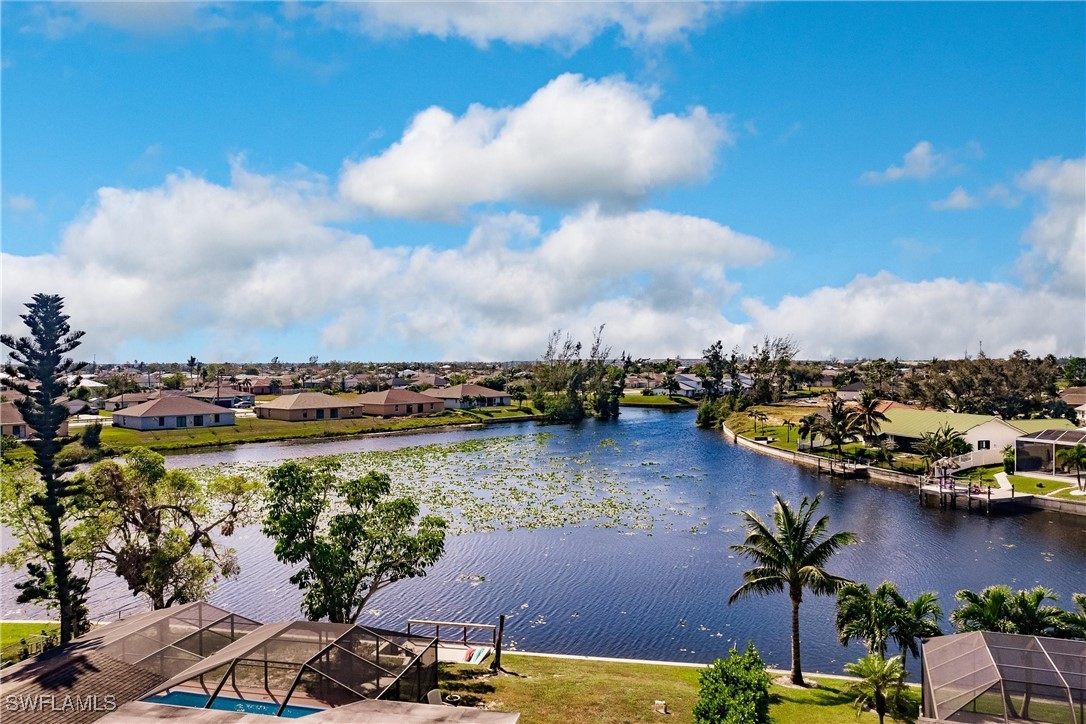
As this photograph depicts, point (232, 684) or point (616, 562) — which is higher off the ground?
point (232, 684)

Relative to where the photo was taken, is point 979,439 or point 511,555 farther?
point 979,439

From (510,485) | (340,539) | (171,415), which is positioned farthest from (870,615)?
(171,415)

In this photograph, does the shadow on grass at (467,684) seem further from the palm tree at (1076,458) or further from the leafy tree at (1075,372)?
the leafy tree at (1075,372)

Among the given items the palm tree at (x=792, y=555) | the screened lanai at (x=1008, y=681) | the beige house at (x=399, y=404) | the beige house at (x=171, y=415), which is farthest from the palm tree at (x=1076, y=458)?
the beige house at (x=171, y=415)

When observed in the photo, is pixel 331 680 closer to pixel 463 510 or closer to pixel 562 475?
pixel 463 510

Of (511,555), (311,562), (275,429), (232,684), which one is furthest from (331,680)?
(275,429)

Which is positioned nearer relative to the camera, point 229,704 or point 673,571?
point 229,704

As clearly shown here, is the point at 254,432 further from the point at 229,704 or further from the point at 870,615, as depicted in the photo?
the point at 870,615
